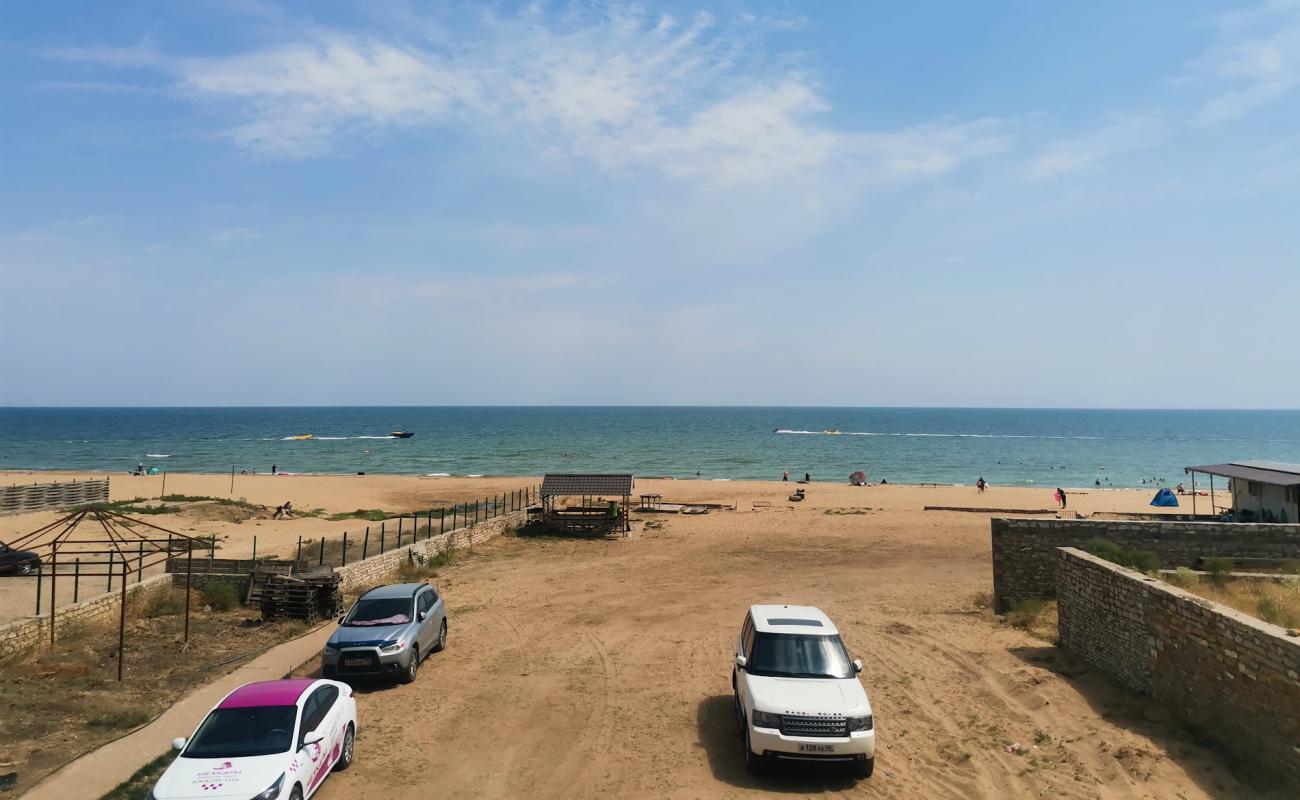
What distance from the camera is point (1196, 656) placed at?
11.8 m

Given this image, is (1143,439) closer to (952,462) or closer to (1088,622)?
(952,462)

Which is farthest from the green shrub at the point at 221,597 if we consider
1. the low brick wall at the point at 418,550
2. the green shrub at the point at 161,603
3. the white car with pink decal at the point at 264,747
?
the white car with pink decal at the point at 264,747

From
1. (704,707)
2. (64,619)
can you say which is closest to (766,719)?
(704,707)

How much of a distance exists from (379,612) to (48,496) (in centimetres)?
3974

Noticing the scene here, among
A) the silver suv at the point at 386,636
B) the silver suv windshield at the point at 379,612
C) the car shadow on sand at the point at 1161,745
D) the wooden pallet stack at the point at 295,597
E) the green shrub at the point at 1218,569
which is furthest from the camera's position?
the wooden pallet stack at the point at 295,597

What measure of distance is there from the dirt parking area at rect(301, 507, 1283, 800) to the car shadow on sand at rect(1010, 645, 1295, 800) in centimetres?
4

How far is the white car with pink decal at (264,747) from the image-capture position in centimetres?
905

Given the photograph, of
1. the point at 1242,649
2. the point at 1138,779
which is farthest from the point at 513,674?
the point at 1242,649

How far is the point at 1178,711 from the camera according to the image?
1215 centimetres

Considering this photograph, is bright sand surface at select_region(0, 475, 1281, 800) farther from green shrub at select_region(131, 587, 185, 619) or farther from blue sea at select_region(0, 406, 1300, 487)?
blue sea at select_region(0, 406, 1300, 487)

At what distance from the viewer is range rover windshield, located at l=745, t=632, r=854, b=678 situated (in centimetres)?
1182

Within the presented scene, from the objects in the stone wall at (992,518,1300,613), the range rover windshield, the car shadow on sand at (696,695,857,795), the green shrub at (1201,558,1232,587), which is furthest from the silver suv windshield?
the green shrub at (1201,558,1232,587)

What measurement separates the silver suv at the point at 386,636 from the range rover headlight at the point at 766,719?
26.1ft

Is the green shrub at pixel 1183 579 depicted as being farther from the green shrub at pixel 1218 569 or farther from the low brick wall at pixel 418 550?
the low brick wall at pixel 418 550
